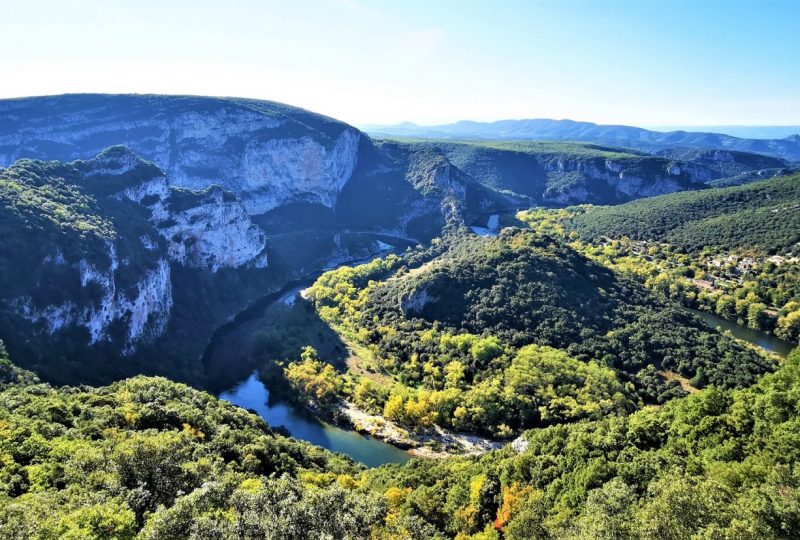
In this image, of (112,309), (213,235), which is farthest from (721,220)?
(112,309)

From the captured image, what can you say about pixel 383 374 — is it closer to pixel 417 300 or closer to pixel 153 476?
pixel 417 300

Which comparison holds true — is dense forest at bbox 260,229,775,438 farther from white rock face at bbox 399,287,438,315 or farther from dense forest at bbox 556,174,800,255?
dense forest at bbox 556,174,800,255

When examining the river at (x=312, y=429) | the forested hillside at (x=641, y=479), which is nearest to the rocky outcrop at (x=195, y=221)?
the river at (x=312, y=429)

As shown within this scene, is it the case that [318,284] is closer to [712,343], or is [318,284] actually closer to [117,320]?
[117,320]

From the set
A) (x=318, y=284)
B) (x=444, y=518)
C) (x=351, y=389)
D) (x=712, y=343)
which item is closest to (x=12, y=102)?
(x=318, y=284)

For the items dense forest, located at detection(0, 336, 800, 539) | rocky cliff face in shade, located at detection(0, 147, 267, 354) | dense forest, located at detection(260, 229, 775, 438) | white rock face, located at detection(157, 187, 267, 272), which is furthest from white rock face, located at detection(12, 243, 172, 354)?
dense forest, located at detection(260, 229, 775, 438)

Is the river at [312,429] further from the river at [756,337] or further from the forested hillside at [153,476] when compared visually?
the river at [756,337]

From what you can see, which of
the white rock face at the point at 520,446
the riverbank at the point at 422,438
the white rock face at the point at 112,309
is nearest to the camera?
the white rock face at the point at 520,446

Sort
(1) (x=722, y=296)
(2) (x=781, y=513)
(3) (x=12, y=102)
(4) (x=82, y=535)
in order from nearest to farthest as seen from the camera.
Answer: (2) (x=781, y=513), (4) (x=82, y=535), (1) (x=722, y=296), (3) (x=12, y=102)
